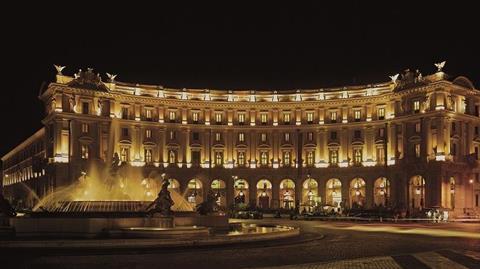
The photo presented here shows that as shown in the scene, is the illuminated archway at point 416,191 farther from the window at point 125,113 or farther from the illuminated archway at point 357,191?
the window at point 125,113

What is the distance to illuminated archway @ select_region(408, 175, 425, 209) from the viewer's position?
294 ft

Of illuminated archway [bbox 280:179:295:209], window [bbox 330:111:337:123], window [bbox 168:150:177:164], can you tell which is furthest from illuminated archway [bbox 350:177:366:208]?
window [bbox 168:150:177:164]

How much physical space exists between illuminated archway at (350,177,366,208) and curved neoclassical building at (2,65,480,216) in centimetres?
18

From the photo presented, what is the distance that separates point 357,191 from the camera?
100 meters

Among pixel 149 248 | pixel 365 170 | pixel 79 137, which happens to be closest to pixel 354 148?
pixel 365 170

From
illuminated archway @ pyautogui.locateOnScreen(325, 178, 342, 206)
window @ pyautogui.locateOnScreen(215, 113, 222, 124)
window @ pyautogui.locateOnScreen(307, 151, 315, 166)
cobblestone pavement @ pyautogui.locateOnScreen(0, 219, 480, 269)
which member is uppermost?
window @ pyautogui.locateOnScreen(215, 113, 222, 124)

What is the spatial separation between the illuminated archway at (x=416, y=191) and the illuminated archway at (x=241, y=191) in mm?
27535

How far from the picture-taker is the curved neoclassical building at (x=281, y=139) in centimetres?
8931

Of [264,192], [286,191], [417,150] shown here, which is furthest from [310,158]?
[417,150]

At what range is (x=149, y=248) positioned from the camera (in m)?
27.5

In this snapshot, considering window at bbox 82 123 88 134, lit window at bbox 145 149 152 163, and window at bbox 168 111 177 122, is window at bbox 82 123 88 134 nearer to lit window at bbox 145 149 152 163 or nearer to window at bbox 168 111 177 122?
lit window at bbox 145 149 152 163

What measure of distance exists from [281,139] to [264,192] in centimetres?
963

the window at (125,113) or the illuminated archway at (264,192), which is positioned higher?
the window at (125,113)

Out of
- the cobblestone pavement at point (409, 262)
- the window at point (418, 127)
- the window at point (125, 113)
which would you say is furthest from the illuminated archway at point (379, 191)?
the cobblestone pavement at point (409, 262)
